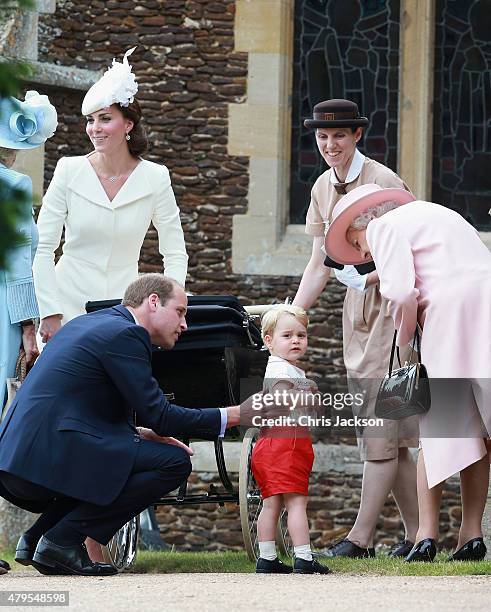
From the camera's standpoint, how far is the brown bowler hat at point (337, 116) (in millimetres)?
7328

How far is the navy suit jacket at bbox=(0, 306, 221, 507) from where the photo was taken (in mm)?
5953

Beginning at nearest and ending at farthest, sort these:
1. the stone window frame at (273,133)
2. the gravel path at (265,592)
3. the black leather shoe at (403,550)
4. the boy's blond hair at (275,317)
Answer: the gravel path at (265,592) → the boy's blond hair at (275,317) → the black leather shoe at (403,550) → the stone window frame at (273,133)

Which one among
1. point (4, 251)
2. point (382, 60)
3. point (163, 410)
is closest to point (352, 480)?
point (382, 60)

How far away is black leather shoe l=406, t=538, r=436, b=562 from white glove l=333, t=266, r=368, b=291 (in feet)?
4.02

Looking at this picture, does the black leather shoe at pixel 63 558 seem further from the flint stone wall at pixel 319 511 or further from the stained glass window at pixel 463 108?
the stained glass window at pixel 463 108

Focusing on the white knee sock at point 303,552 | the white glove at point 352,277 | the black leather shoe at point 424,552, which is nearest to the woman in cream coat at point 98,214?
the white glove at point 352,277

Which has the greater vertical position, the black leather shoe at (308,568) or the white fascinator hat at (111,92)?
the white fascinator hat at (111,92)

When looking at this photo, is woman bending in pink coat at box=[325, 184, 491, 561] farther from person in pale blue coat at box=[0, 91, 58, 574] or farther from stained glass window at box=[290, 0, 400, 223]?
stained glass window at box=[290, 0, 400, 223]

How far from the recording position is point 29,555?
20.1 ft

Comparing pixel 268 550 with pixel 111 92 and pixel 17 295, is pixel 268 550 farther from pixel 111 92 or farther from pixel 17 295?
pixel 111 92

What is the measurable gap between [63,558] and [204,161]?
565 cm

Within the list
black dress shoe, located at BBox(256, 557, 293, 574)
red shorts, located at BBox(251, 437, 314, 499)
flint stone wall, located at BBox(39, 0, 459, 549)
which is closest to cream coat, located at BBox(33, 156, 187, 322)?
red shorts, located at BBox(251, 437, 314, 499)

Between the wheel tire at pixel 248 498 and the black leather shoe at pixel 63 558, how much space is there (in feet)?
2.98

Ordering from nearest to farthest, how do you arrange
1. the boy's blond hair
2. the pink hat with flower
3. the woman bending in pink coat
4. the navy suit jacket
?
the navy suit jacket → the woman bending in pink coat → the boy's blond hair → the pink hat with flower
